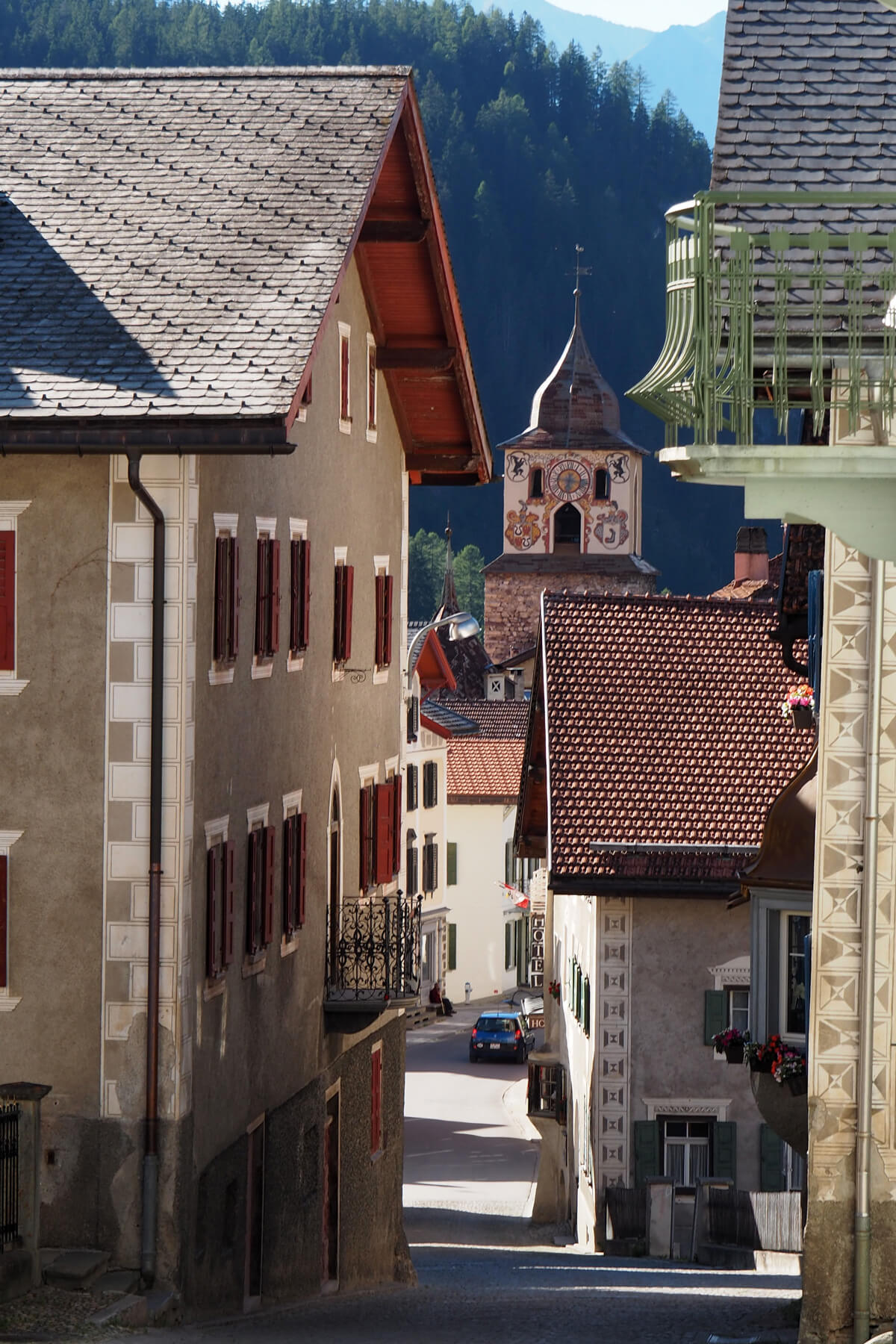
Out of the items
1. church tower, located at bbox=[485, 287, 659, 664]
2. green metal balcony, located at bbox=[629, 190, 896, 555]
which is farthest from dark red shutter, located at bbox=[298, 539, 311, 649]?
church tower, located at bbox=[485, 287, 659, 664]

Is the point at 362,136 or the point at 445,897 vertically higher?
the point at 362,136

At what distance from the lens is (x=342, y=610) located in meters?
24.5

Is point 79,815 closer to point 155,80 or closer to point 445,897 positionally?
point 155,80

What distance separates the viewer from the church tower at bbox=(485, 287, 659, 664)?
92.4 meters

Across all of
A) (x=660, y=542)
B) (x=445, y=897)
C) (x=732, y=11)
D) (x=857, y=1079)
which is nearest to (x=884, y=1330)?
(x=857, y=1079)

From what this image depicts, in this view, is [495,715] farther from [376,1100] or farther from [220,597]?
[220,597]

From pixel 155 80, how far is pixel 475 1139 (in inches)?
1248

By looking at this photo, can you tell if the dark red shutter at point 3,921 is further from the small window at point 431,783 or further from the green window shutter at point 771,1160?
the small window at point 431,783

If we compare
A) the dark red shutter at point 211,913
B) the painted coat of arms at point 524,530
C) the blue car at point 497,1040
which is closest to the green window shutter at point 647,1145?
the dark red shutter at point 211,913

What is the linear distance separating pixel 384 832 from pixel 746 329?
52.7 feet

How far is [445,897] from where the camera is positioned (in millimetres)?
71125

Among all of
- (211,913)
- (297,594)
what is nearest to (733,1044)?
(211,913)

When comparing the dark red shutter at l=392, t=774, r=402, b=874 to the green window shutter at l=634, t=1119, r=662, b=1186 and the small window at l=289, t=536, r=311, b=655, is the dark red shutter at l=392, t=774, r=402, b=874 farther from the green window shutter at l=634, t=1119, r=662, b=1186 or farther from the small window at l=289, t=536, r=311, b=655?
the small window at l=289, t=536, r=311, b=655

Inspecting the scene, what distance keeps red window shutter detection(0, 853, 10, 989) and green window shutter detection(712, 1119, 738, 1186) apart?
12.3 meters
